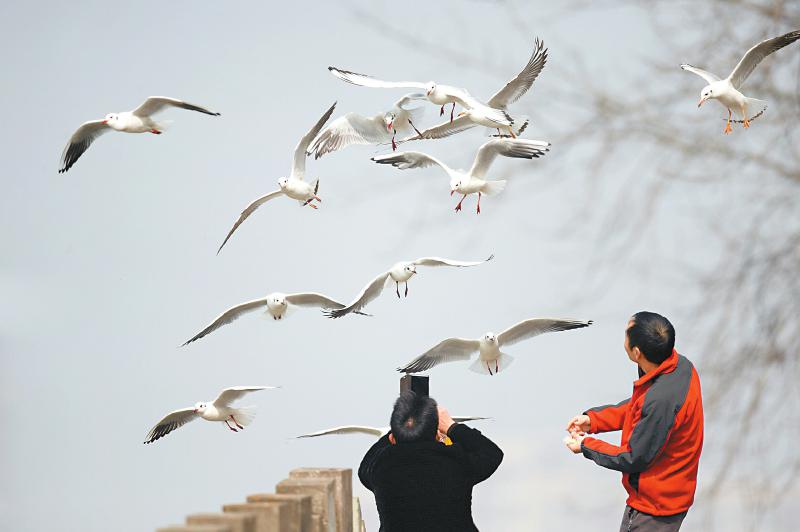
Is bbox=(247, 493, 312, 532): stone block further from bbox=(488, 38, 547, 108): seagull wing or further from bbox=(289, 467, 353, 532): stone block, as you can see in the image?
bbox=(488, 38, 547, 108): seagull wing

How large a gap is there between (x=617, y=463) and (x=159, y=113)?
2331 mm

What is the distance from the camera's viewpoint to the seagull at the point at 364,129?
14.5ft

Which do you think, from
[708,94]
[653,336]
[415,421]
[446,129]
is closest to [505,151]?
[446,129]

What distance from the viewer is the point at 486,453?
279 centimetres

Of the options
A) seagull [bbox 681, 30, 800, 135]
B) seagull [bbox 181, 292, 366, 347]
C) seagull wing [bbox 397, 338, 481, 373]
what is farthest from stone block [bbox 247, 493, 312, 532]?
seagull [bbox 681, 30, 800, 135]

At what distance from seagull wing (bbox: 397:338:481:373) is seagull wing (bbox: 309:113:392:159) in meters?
0.98

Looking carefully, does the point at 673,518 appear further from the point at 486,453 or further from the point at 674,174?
the point at 674,174

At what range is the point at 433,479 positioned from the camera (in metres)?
2.76

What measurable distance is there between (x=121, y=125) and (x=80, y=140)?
29 centimetres

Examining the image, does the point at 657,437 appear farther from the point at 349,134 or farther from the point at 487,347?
the point at 349,134

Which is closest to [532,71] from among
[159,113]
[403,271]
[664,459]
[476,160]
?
[476,160]

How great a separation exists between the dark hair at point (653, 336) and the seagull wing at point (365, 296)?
141 cm

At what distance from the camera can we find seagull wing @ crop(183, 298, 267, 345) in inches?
171

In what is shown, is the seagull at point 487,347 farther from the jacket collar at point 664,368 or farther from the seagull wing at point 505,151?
the jacket collar at point 664,368
